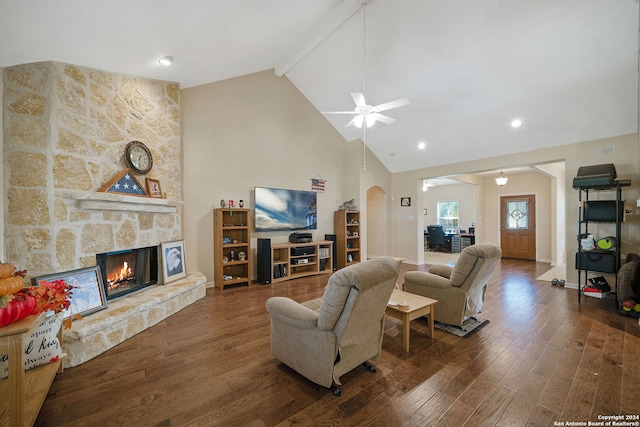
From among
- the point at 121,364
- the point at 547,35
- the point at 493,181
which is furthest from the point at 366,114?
the point at 493,181

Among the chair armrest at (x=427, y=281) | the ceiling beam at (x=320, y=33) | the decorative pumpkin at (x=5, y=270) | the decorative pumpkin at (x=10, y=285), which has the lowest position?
the chair armrest at (x=427, y=281)

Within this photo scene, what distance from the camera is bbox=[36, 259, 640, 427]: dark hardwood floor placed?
65.2 inches

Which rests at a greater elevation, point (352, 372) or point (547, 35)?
point (547, 35)

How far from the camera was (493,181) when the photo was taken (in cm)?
828

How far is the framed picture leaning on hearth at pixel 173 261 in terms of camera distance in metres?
3.69

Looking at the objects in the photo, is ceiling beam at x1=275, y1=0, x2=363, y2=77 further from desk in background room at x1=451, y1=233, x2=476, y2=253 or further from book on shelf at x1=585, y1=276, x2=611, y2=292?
desk in background room at x1=451, y1=233, x2=476, y2=253

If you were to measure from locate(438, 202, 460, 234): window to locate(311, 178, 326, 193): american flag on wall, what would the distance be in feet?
20.4

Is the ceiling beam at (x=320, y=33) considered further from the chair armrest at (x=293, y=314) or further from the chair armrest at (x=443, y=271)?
the chair armrest at (x=293, y=314)

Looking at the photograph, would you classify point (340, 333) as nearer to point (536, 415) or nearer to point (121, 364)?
point (536, 415)

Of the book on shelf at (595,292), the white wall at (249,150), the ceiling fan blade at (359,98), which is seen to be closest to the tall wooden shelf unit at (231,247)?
the white wall at (249,150)

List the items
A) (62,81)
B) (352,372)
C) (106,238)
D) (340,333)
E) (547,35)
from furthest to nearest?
(547,35) → (106,238) → (62,81) → (352,372) → (340,333)

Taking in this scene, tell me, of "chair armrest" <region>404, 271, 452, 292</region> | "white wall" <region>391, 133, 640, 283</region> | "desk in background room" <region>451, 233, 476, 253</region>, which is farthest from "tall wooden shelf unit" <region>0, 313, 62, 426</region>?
"desk in background room" <region>451, 233, 476, 253</region>

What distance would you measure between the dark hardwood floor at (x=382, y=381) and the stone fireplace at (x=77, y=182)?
0.34 meters

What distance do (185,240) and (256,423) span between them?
135 inches
